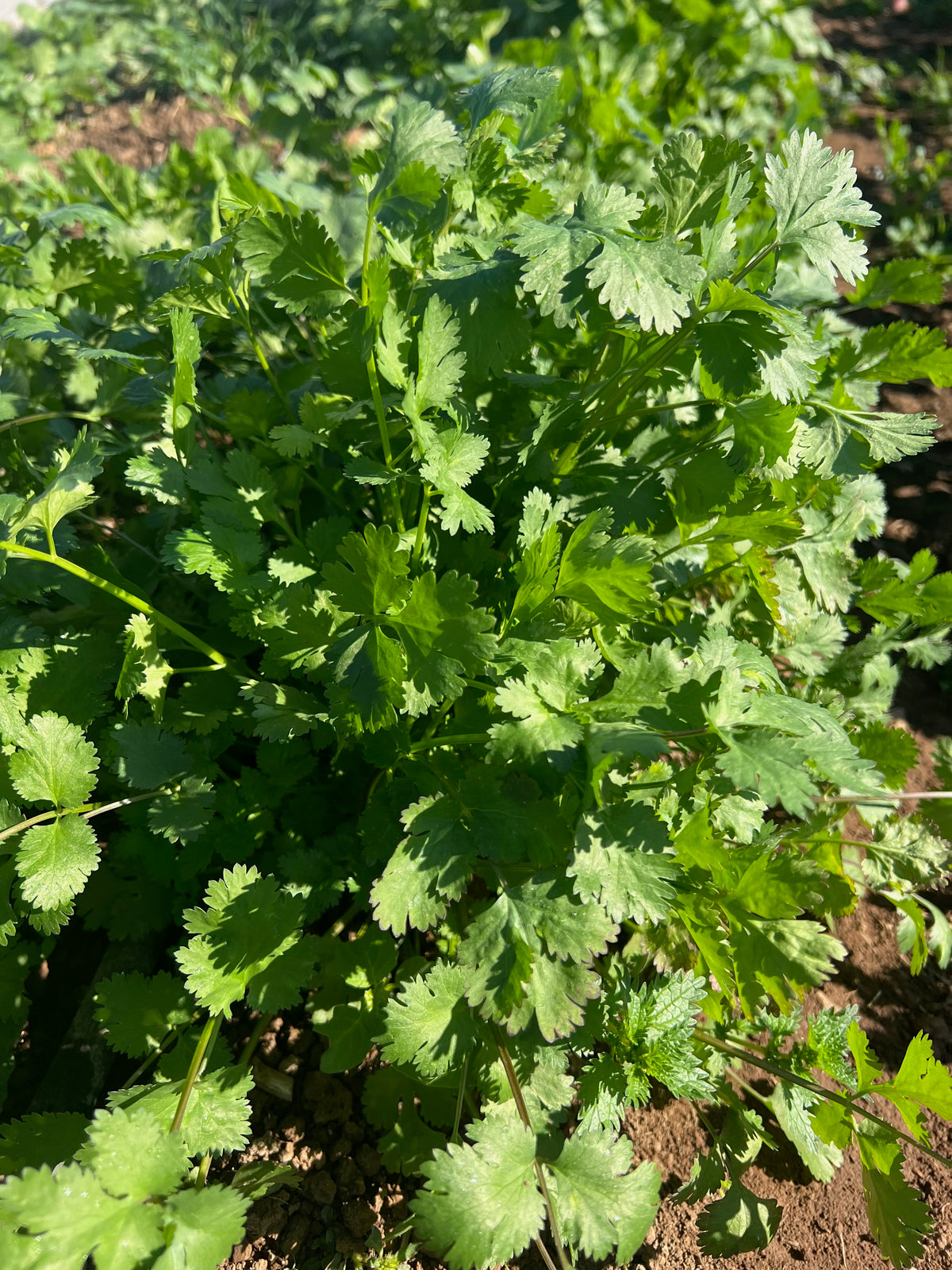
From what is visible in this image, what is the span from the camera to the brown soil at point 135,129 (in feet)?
14.1

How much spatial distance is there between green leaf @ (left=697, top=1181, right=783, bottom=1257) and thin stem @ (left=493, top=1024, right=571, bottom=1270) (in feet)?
0.75

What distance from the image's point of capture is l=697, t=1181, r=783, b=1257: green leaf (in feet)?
4.39

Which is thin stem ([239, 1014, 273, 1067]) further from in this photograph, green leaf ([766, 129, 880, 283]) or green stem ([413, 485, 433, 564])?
green leaf ([766, 129, 880, 283])

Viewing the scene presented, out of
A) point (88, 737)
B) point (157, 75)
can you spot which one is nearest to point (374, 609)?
point (88, 737)

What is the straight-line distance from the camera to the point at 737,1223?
1.35 metres

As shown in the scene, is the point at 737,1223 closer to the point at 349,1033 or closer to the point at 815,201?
the point at 349,1033

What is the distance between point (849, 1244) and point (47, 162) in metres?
5.13

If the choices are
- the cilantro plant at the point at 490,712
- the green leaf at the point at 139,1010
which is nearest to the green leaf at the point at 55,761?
the cilantro plant at the point at 490,712

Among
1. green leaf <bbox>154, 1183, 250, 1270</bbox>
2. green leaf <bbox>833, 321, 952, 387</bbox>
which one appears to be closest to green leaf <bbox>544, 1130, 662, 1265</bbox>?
green leaf <bbox>154, 1183, 250, 1270</bbox>

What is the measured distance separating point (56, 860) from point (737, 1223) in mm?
1211

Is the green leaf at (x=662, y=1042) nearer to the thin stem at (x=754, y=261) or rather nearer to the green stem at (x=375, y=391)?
the green stem at (x=375, y=391)

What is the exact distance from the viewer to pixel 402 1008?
4.08 feet

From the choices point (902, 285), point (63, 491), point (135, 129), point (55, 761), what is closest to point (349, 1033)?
point (55, 761)

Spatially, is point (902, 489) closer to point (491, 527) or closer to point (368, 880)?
point (491, 527)
